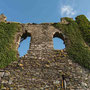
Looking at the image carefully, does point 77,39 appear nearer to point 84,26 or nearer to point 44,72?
point 84,26

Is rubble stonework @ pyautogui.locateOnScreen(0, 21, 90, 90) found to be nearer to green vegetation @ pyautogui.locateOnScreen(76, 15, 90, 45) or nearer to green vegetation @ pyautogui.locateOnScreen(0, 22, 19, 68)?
green vegetation @ pyautogui.locateOnScreen(0, 22, 19, 68)

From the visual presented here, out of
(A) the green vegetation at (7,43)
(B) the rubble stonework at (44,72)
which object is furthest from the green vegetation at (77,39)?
(A) the green vegetation at (7,43)

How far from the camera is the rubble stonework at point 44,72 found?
5004 millimetres

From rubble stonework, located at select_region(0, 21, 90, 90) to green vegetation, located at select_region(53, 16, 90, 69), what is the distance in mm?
395

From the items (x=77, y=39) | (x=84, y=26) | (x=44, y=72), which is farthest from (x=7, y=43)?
(x=84, y=26)

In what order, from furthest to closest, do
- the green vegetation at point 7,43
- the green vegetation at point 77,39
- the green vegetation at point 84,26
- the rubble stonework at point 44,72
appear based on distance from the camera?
the green vegetation at point 84,26, the green vegetation at point 77,39, the green vegetation at point 7,43, the rubble stonework at point 44,72

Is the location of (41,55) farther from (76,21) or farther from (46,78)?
(76,21)

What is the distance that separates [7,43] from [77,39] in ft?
16.2

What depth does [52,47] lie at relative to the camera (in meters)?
6.75

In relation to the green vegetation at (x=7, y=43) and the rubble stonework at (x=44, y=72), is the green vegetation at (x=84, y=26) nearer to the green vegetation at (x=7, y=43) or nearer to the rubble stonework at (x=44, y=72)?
the rubble stonework at (x=44, y=72)

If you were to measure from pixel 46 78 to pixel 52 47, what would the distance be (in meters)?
2.27

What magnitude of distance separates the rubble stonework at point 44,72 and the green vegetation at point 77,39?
39 centimetres

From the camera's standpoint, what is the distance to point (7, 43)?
6.67 meters

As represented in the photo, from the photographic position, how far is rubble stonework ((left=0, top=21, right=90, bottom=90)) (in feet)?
16.4
